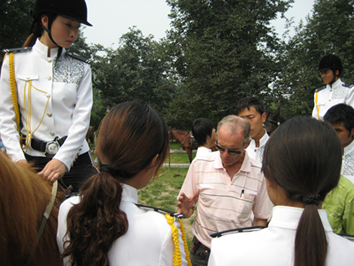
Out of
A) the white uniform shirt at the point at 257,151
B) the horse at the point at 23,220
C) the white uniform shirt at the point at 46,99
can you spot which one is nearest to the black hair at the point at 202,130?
the white uniform shirt at the point at 257,151

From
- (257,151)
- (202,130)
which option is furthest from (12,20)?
(257,151)

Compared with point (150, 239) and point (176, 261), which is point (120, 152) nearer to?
point (150, 239)

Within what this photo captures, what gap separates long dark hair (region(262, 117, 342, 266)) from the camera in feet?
3.47

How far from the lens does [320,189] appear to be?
112cm

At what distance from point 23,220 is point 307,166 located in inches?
45.8

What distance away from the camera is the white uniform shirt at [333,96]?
4.62 metres

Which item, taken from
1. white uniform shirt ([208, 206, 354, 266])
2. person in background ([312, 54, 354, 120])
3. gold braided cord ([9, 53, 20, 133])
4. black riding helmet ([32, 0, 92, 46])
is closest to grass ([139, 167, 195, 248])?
person in background ([312, 54, 354, 120])

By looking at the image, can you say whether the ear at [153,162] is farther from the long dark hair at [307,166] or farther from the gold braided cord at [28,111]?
the gold braided cord at [28,111]

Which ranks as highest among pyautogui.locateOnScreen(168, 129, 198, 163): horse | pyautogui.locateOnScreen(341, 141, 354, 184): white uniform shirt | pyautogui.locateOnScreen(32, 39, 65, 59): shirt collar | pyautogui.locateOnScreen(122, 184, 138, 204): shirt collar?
pyautogui.locateOnScreen(32, 39, 65, 59): shirt collar

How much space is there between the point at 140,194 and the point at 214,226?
5906 mm

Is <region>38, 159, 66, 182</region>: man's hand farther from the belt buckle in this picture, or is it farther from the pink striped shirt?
the pink striped shirt

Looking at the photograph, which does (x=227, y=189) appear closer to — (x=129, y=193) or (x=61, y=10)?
(x=129, y=193)

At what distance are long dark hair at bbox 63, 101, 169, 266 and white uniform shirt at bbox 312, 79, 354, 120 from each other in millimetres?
4016

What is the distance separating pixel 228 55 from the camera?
1816 centimetres
